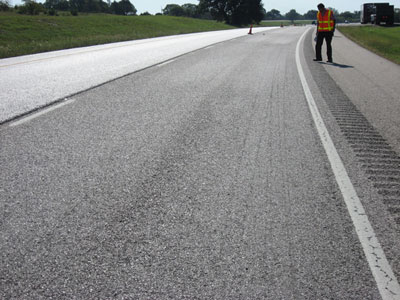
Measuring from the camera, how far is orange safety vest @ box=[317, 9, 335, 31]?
1348 cm

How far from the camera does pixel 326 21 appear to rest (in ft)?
44.7

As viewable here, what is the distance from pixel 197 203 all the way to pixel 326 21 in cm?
1213

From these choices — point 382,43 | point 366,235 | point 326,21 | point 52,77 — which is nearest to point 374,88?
point 326,21

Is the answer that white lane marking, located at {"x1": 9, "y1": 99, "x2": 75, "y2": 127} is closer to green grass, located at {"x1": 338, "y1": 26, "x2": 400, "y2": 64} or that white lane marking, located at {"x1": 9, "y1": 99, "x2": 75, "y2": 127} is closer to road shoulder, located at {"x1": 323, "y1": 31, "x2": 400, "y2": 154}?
road shoulder, located at {"x1": 323, "y1": 31, "x2": 400, "y2": 154}

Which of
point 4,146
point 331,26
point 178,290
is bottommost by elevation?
point 178,290

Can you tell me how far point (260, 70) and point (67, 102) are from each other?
6.37 m

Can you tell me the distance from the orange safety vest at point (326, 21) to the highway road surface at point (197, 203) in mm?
7720

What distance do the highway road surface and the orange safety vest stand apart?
25.3 ft

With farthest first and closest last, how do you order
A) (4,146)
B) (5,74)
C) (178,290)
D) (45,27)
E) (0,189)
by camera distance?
(45,27), (5,74), (4,146), (0,189), (178,290)

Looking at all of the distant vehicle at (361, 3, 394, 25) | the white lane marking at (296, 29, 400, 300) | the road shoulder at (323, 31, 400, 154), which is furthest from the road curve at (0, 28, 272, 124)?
the distant vehicle at (361, 3, 394, 25)

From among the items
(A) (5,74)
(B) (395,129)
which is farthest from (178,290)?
(A) (5,74)

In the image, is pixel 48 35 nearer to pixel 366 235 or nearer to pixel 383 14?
pixel 366 235

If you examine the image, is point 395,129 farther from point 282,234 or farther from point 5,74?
point 5,74

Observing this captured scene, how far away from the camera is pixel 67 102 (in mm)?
7039
